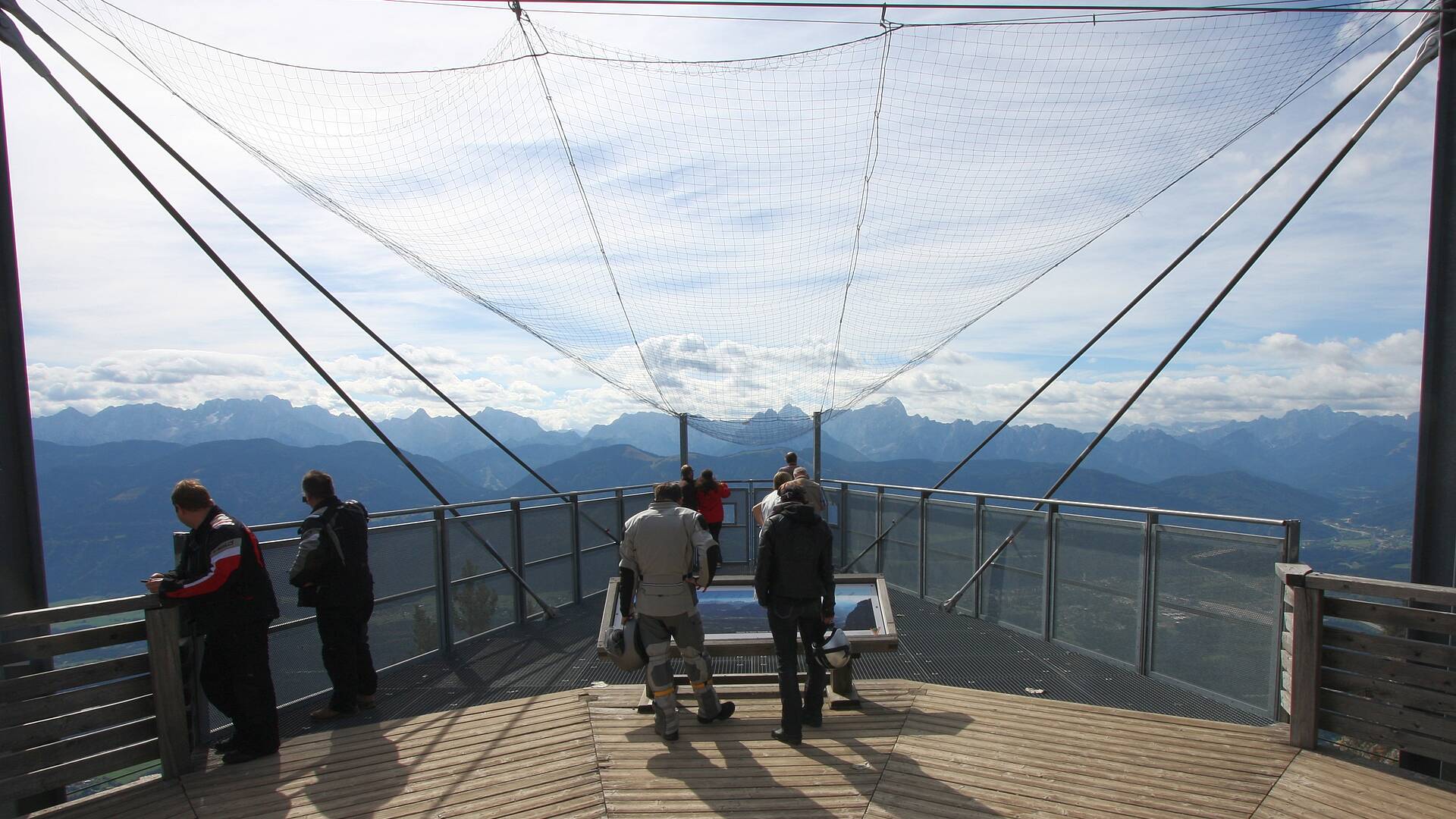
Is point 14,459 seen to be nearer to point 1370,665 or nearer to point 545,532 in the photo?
point 545,532

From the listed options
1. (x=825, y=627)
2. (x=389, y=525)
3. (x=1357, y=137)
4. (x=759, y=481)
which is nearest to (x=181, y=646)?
(x=389, y=525)

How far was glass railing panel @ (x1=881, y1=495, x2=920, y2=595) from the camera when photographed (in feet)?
35.7

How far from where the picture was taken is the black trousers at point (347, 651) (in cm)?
579

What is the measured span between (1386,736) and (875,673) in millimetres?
3651

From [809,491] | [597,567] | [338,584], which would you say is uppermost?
[809,491]

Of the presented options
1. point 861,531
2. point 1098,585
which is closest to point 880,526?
point 861,531

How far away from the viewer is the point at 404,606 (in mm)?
7426

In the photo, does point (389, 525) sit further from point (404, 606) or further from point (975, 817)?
point (975, 817)

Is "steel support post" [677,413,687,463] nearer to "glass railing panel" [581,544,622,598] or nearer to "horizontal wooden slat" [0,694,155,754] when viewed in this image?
"glass railing panel" [581,544,622,598]

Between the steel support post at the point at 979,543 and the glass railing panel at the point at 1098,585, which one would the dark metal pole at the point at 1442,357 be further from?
the steel support post at the point at 979,543

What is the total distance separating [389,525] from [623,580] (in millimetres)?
3291

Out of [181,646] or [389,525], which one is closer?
[181,646]

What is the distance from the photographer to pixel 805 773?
179 inches

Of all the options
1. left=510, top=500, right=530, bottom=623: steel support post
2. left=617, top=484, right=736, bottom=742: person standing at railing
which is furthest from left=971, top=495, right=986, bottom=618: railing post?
left=510, top=500, right=530, bottom=623: steel support post
